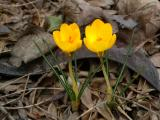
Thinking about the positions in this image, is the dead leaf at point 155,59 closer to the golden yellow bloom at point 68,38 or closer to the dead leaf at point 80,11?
the dead leaf at point 80,11

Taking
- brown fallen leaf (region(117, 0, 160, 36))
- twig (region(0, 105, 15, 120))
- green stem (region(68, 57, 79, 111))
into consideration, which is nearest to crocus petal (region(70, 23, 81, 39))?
green stem (region(68, 57, 79, 111))

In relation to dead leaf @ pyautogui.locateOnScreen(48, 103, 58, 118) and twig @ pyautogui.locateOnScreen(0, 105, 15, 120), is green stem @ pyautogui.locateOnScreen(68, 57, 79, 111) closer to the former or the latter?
dead leaf @ pyautogui.locateOnScreen(48, 103, 58, 118)

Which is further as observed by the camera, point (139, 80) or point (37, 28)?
point (37, 28)

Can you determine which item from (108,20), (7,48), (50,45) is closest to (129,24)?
(108,20)

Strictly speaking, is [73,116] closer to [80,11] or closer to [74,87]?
[74,87]

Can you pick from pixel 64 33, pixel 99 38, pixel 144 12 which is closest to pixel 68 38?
pixel 64 33

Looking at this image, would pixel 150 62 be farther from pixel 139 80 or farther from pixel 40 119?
pixel 40 119
